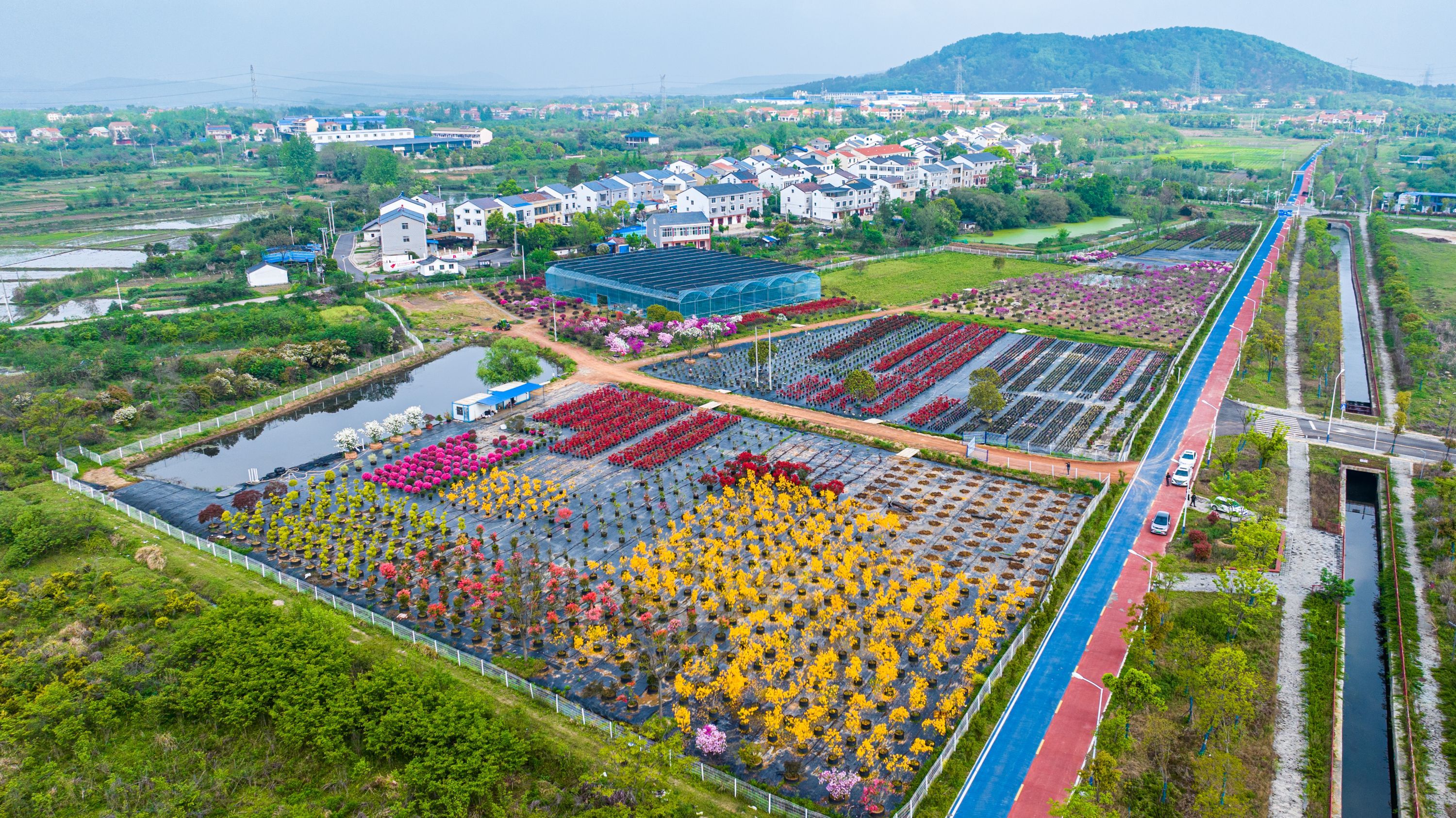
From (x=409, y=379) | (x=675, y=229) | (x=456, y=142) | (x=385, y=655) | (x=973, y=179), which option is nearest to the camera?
(x=385, y=655)

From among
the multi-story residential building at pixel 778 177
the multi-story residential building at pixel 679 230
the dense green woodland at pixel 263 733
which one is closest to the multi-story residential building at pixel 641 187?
the multi-story residential building at pixel 778 177

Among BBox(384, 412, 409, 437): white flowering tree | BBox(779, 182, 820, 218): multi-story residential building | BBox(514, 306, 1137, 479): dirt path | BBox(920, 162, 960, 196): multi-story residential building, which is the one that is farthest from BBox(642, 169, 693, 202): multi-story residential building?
BBox(384, 412, 409, 437): white flowering tree

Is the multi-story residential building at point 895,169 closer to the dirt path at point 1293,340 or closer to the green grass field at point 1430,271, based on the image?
the dirt path at point 1293,340

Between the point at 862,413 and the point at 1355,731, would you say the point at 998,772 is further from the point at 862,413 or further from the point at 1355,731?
the point at 862,413

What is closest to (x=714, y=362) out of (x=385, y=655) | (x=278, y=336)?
(x=278, y=336)

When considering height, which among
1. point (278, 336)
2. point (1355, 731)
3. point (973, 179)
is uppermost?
point (973, 179)

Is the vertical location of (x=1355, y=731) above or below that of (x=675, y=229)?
below
